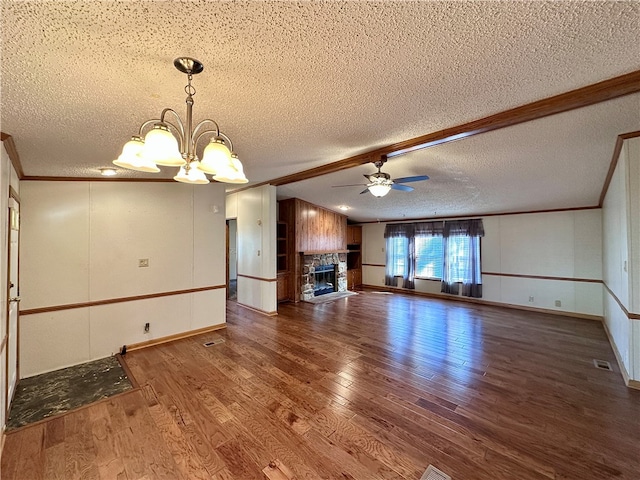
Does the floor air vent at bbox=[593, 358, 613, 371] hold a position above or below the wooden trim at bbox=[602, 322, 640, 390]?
below

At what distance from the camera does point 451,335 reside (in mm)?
4090

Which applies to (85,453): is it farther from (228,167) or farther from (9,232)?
(228,167)

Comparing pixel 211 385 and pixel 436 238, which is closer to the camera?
pixel 211 385

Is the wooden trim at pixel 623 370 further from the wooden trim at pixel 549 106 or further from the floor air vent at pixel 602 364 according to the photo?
the wooden trim at pixel 549 106

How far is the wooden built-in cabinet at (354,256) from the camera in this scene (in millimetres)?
8484

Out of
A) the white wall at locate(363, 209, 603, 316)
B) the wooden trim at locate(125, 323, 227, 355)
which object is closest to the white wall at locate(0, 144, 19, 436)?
the wooden trim at locate(125, 323, 227, 355)

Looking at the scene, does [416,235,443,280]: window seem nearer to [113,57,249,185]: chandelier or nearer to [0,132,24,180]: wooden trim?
[113,57,249,185]: chandelier

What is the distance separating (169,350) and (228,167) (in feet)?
10.6

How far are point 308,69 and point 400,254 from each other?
6943 millimetres

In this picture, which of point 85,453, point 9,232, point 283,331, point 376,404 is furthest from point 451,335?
point 9,232

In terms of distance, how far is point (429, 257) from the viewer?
721 cm

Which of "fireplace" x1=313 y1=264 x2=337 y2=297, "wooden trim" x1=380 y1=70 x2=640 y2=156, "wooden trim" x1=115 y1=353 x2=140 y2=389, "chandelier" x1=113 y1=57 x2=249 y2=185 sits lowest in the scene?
"wooden trim" x1=115 y1=353 x2=140 y2=389

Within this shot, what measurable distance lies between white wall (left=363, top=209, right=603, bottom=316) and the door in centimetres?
788

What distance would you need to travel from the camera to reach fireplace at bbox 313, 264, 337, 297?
698 cm
